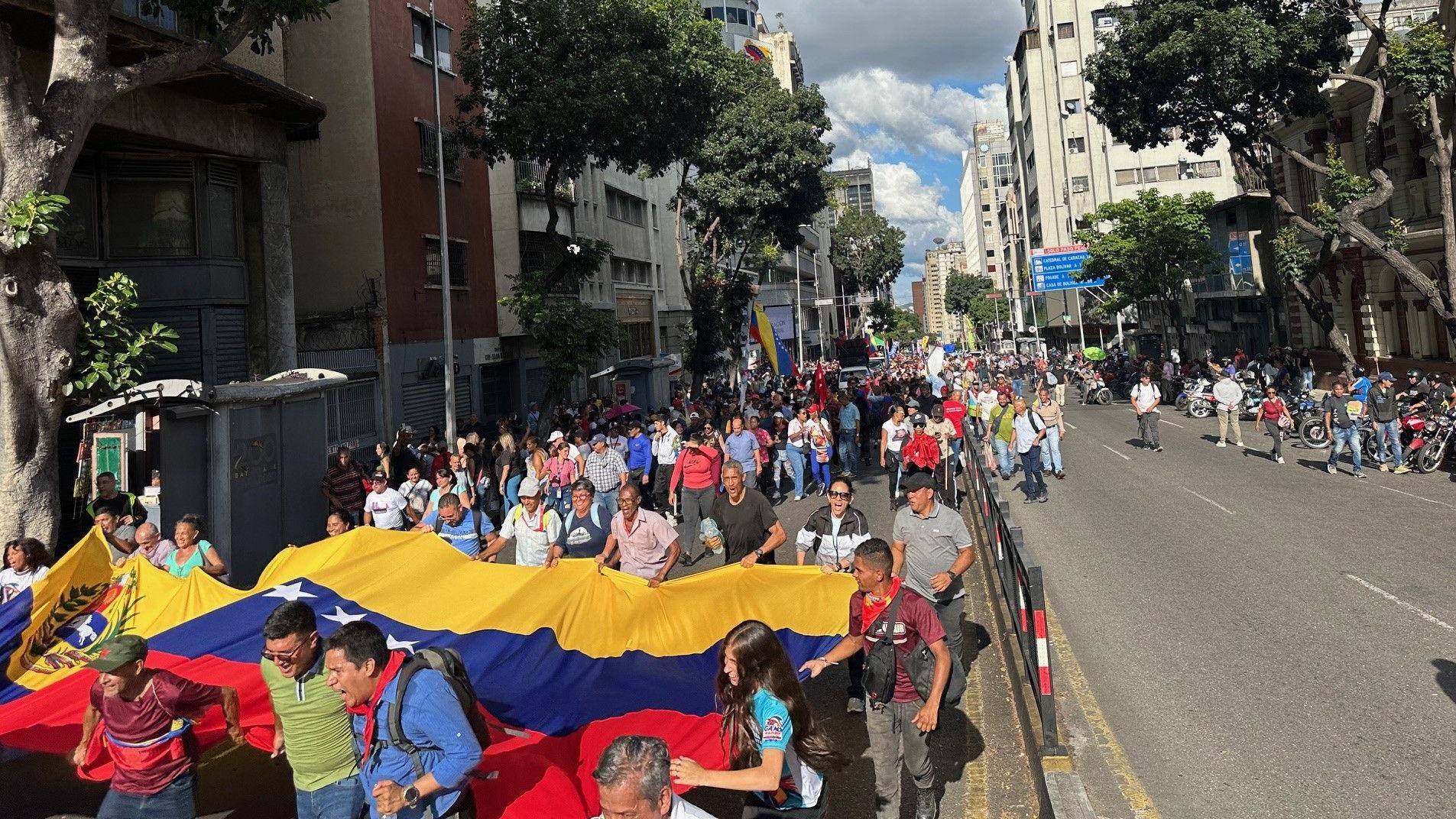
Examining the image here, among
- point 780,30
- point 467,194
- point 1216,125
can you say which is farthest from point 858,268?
point 467,194

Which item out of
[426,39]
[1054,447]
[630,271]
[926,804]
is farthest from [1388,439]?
[630,271]

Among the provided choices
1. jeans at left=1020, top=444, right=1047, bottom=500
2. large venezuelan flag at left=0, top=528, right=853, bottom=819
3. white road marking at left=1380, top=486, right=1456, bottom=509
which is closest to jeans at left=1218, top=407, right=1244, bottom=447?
white road marking at left=1380, top=486, right=1456, bottom=509

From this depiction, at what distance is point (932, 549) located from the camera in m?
7.09

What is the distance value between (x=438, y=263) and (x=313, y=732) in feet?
72.6

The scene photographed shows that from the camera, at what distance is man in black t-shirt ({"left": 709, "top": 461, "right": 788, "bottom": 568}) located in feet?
29.6

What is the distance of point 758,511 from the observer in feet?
29.9

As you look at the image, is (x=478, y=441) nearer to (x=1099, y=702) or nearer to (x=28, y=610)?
(x=28, y=610)

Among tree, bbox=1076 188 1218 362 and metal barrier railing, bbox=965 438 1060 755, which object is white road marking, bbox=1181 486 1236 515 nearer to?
metal barrier railing, bbox=965 438 1060 755

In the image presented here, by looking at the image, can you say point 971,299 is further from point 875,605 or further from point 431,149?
point 875,605

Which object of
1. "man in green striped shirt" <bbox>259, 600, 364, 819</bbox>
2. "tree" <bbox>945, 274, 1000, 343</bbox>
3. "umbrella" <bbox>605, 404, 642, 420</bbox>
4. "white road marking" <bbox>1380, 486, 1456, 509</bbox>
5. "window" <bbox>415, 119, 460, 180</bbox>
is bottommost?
"white road marking" <bbox>1380, 486, 1456, 509</bbox>

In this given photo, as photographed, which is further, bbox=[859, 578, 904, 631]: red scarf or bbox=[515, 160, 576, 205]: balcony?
bbox=[515, 160, 576, 205]: balcony

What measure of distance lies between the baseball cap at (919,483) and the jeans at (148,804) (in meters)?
3.94

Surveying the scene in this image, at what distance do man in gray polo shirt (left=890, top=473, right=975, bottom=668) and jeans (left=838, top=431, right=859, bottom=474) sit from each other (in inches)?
512

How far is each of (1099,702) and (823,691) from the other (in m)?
2.09
